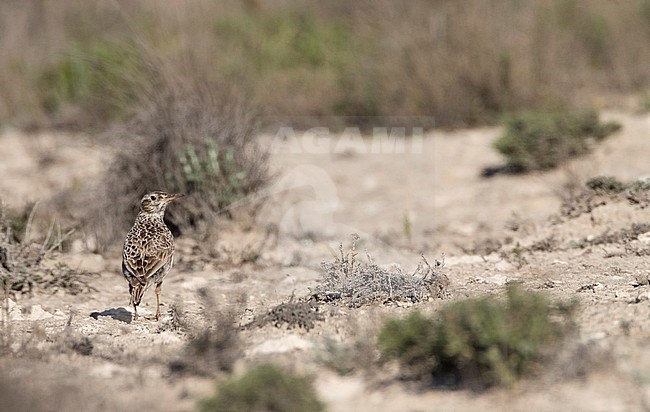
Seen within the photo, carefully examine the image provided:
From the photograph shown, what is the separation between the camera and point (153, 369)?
16.5 ft

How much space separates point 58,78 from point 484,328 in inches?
451

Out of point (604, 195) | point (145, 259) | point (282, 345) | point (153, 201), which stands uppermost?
point (604, 195)

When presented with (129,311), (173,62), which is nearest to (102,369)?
(129,311)

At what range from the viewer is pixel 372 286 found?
6.20 metres

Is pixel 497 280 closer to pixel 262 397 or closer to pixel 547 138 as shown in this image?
pixel 262 397

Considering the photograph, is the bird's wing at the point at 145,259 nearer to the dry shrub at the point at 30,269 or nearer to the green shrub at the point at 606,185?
the dry shrub at the point at 30,269

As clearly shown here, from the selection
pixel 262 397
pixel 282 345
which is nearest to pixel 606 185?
pixel 282 345

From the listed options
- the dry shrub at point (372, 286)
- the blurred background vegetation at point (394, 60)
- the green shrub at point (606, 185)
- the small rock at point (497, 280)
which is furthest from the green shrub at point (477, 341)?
the blurred background vegetation at point (394, 60)

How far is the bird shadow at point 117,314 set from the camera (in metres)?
6.63

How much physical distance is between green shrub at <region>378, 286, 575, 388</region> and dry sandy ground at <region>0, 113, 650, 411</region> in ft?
0.34

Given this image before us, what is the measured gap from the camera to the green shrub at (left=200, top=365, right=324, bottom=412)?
13.7ft

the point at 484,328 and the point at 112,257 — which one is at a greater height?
the point at 112,257

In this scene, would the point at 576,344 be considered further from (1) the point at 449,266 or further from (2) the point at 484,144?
(2) the point at 484,144

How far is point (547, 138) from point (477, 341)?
678 centimetres
